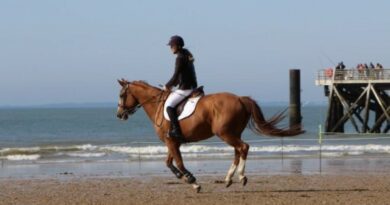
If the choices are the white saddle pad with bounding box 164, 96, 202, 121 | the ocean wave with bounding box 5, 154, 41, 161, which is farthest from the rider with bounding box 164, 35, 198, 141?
the ocean wave with bounding box 5, 154, 41, 161

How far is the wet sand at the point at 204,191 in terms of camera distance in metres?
14.1

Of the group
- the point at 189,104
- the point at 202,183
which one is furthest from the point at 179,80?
the point at 202,183

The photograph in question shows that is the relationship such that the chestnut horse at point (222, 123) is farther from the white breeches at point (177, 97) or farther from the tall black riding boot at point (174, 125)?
the white breeches at point (177, 97)

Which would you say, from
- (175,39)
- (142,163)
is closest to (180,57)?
(175,39)

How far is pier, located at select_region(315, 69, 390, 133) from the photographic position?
4481cm

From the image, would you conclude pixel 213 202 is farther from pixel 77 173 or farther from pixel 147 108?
pixel 77 173

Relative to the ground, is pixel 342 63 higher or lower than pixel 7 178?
higher

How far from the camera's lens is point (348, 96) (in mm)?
47438

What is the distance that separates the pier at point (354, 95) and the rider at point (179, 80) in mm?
29939

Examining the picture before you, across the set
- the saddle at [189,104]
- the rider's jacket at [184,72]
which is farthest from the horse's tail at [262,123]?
the rider's jacket at [184,72]

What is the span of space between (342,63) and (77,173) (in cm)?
2850

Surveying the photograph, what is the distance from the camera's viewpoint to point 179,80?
15094 millimetres

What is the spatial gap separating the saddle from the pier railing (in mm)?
31003

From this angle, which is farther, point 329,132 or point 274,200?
point 329,132
